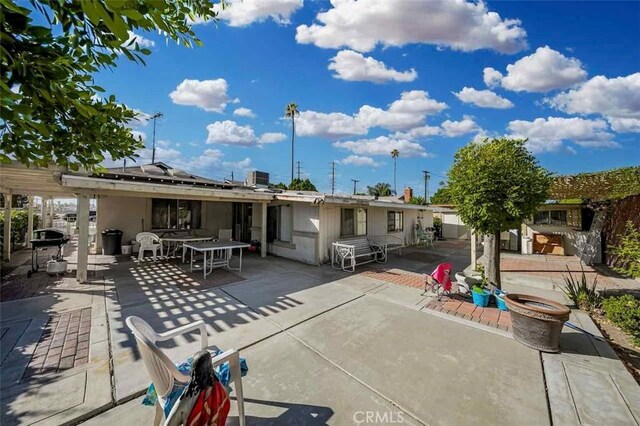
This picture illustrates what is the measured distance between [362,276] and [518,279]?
467cm

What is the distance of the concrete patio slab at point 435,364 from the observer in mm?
2572

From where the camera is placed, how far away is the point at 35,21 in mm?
1422

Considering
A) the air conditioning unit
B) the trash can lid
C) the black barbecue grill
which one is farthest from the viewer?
the air conditioning unit

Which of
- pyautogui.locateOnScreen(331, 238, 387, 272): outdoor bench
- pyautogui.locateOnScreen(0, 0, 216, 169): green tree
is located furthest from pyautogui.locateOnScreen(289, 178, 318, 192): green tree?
pyautogui.locateOnScreen(0, 0, 216, 169): green tree

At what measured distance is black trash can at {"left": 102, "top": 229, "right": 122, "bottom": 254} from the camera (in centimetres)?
976

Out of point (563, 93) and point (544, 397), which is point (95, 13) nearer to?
point (544, 397)

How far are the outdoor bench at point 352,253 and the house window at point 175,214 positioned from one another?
6.92 metres

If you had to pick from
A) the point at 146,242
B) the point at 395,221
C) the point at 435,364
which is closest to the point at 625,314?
the point at 435,364

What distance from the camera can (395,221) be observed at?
535 inches

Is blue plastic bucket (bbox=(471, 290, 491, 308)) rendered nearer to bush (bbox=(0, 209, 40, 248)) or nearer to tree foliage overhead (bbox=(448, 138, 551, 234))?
tree foliage overhead (bbox=(448, 138, 551, 234))

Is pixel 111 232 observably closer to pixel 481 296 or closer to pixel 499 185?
pixel 481 296

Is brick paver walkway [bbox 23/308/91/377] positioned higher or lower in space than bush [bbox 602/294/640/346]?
lower
